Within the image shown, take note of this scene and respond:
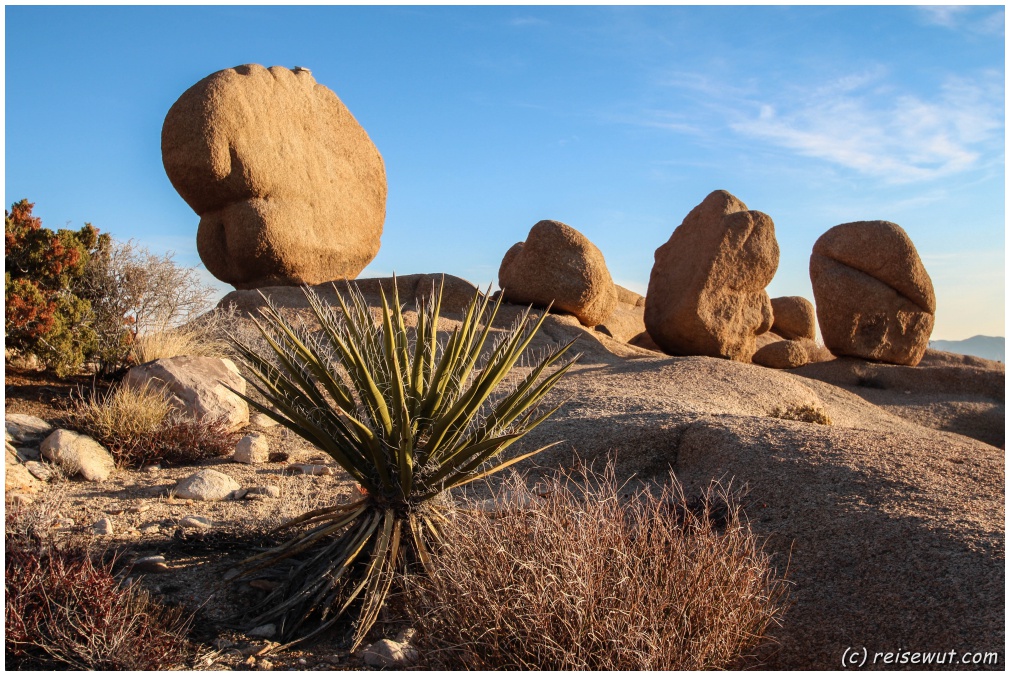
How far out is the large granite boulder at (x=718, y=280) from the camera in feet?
47.5

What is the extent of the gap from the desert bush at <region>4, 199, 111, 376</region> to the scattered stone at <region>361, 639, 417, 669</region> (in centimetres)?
635

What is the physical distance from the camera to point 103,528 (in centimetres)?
476

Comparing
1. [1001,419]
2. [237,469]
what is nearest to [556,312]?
[1001,419]

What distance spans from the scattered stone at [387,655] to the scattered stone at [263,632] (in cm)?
46

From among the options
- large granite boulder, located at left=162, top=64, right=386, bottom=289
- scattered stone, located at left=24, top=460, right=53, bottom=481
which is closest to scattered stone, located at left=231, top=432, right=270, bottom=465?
scattered stone, located at left=24, top=460, right=53, bottom=481

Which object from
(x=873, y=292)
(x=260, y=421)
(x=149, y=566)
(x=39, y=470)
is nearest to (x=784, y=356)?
(x=873, y=292)

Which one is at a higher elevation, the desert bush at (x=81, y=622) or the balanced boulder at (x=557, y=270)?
the balanced boulder at (x=557, y=270)

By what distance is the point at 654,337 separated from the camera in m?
16.1

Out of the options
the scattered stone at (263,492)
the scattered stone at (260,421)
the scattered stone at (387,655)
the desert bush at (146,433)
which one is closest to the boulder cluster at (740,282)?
the scattered stone at (260,421)

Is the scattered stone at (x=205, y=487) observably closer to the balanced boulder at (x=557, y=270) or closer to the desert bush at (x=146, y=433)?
the desert bush at (x=146, y=433)

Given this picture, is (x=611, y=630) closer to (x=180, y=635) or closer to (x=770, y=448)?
(x=180, y=635)

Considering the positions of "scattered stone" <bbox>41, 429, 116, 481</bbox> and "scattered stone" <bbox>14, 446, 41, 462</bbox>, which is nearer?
"scattered stone" <bbox>41, 429, 116, 481</bbox>

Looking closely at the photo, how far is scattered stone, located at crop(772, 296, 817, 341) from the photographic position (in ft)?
69.1

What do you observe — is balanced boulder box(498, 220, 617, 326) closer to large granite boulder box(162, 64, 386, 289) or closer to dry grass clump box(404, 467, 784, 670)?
large granite boulder box(162, 64, 386, 289)
